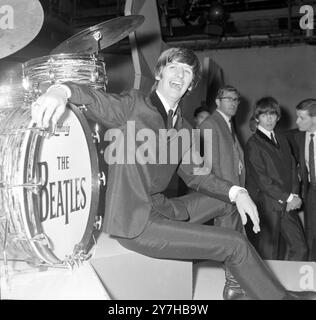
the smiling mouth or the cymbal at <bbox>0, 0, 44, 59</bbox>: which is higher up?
the cymbal at <bbox>0, 0, 44, 59</bbox>

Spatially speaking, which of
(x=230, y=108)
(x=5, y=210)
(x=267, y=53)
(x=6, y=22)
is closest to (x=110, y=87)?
(x=267, y=53)

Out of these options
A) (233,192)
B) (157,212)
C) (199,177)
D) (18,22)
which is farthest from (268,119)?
(18,22)

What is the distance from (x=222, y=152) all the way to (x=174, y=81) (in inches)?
44.0

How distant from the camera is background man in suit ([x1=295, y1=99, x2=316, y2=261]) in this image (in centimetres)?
305

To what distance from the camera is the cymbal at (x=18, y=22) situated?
5.64 feet

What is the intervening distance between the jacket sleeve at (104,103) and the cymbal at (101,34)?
56cm

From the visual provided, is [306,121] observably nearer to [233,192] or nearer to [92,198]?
[233,192]

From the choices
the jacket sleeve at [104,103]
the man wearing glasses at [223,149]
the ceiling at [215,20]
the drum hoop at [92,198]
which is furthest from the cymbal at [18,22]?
the ceiling at [215,20]

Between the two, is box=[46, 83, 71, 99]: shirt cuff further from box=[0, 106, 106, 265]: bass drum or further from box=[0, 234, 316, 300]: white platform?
box=[0, 234, 316, 300]: white platform

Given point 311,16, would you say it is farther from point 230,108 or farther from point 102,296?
point 102,296

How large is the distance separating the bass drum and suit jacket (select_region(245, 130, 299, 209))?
5.03 feet

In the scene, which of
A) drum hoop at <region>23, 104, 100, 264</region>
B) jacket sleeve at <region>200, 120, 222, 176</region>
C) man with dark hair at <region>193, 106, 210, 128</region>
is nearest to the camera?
drum hoop at <region>23, 104, 100, 264</region>

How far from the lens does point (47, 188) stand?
4.77 feet

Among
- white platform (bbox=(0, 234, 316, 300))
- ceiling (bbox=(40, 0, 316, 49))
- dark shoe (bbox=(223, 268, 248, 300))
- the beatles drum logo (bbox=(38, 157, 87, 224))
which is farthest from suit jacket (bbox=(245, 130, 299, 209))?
ceiling (bbox=(40, 0, 316, 49))
